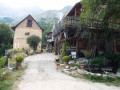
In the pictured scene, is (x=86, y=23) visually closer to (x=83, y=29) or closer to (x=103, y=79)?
(x=83, y=29)

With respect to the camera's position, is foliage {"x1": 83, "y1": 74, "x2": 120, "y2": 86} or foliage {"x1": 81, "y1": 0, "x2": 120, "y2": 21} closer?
foliage {"x1": 83, "y1": 74, "x2": 120, "y2": 86}

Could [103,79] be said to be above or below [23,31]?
below

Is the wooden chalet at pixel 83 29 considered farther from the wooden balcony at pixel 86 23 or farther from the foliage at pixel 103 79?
the foliage at pixel 103 79

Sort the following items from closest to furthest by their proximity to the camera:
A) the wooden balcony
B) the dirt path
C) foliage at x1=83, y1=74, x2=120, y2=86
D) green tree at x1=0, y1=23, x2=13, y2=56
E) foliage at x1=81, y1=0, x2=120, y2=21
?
the dirt path < foliage at x1=83, y1=74, x2=120, y2=86 < foliage at x1=81, y1=0, x2=120, y2=21 < the wooden balcony < green tree at x1=0, y1=23, x2=13, y2=56

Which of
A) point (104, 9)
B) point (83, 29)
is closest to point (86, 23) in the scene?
point (83, 29)

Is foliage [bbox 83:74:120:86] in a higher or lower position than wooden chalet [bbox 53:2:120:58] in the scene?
lower

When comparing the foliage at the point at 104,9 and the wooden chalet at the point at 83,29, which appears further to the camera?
the wooden chalet at the point at 83,29

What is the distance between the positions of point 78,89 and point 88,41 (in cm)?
872

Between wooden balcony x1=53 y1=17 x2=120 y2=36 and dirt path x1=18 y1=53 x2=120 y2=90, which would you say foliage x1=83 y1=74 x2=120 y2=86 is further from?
wooden balcony x1=53 y1=17 x2=120 y2=36

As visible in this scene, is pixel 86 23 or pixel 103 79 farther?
pixel 86 23

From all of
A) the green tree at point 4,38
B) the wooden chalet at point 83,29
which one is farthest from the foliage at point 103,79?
the green tree at point 4,38

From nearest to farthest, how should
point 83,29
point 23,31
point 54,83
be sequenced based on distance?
point 54,83, point 83,29, point 23,31

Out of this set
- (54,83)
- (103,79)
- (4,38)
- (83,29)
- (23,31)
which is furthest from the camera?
(4,38)

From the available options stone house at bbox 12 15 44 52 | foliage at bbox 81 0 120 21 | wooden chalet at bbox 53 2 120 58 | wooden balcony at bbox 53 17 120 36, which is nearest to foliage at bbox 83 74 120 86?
wooden chalet at bbox 53 2 120 58
